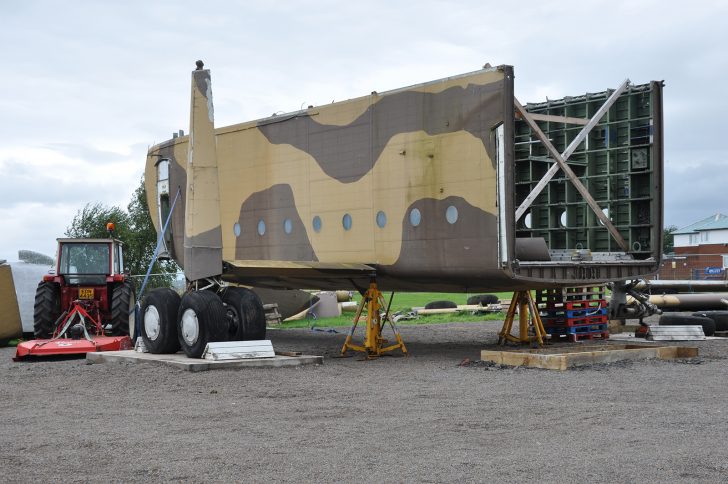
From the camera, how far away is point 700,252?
82375 millimetres

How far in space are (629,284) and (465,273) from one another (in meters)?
7.68

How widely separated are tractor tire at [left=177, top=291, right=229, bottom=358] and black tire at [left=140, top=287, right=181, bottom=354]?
0.54m

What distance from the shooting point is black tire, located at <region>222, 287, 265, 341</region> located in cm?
1598

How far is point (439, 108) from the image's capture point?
53.5ft

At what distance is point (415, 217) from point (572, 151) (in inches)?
129

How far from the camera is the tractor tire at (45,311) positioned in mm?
18828

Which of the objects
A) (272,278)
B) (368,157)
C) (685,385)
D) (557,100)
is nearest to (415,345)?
(272,278)

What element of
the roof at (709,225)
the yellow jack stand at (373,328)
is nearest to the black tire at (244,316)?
the yellow jack stand at (373,328)

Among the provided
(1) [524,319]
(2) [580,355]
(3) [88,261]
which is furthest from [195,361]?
(1) [524,319]

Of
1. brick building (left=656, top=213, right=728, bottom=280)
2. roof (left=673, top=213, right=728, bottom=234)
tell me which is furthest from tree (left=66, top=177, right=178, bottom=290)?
roof (left=673, top=213, right=728, bottom=234)

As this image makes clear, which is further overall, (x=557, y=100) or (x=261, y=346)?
(x=557, y=100)

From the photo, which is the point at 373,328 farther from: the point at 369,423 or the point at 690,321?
the point at 690,321

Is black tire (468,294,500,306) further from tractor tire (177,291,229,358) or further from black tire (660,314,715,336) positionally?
tractor tire (177,291,229,358)

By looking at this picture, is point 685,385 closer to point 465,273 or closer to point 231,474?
point 465,273
